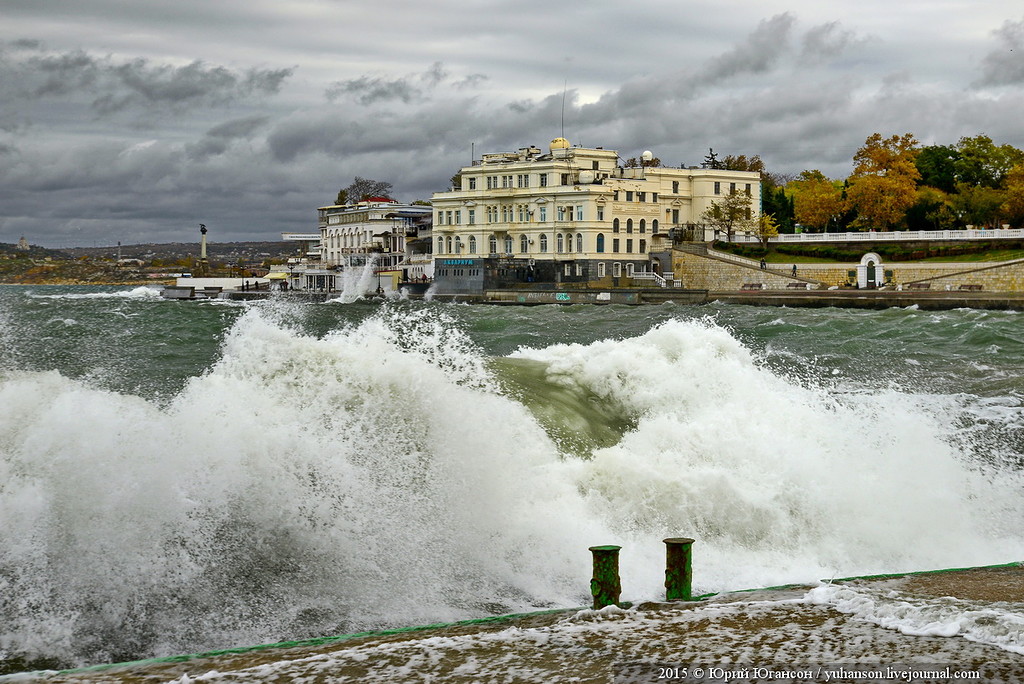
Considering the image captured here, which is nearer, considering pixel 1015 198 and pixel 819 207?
pixel 1015 198

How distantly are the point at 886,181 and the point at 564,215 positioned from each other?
2388cm

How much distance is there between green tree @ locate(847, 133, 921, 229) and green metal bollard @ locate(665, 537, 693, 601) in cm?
7389

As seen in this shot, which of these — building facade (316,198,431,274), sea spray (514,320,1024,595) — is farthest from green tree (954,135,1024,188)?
sea spray (514,320,1024,595)

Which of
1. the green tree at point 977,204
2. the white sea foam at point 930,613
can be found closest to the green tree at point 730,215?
the green tree at point 977,204

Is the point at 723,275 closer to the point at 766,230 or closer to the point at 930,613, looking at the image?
the point at 766,230

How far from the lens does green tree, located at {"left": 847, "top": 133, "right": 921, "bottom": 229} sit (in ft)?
252

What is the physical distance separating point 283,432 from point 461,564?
2195 millimetres

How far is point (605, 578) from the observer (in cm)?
762

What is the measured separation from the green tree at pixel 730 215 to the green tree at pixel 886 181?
9775mm

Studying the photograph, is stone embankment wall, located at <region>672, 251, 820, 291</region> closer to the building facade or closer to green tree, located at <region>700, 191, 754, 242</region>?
green tree, located at <region>700, 191, 754, 242</region>

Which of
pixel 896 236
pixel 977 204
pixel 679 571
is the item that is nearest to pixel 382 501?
pixel 679 571

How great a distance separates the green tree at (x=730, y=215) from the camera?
8638 cm

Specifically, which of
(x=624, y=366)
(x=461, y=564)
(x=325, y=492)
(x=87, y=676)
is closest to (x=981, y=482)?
(x=624, y=366)

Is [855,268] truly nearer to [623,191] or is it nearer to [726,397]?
[623,191]
